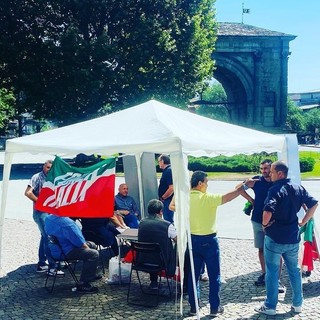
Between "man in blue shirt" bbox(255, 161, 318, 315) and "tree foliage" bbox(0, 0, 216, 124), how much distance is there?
23119 millimetres

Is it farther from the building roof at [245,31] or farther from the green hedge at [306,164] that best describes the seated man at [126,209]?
the building roof at [245,31]

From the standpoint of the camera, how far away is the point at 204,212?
21.9 ft

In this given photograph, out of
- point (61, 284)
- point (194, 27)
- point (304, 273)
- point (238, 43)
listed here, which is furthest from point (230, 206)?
point (238, 43)

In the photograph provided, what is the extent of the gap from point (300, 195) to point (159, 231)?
6.83 feet

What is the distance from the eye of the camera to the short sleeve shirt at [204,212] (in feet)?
21.8

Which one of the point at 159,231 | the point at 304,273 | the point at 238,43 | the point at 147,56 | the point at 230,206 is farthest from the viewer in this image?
the point at 238,43

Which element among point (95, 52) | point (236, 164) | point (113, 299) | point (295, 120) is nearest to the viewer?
point (113, 299)

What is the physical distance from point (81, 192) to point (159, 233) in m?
1.40

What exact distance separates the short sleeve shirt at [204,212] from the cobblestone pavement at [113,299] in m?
1.20

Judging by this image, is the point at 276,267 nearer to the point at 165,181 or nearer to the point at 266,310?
the point at 266,310

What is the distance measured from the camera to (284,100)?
150ft

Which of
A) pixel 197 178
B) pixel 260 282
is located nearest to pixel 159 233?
pixel 197 178

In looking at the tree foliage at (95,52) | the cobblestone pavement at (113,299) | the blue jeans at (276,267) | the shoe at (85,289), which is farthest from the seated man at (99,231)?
the tree foliage at (95,52)

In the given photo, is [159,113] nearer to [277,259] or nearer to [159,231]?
[159,231]
